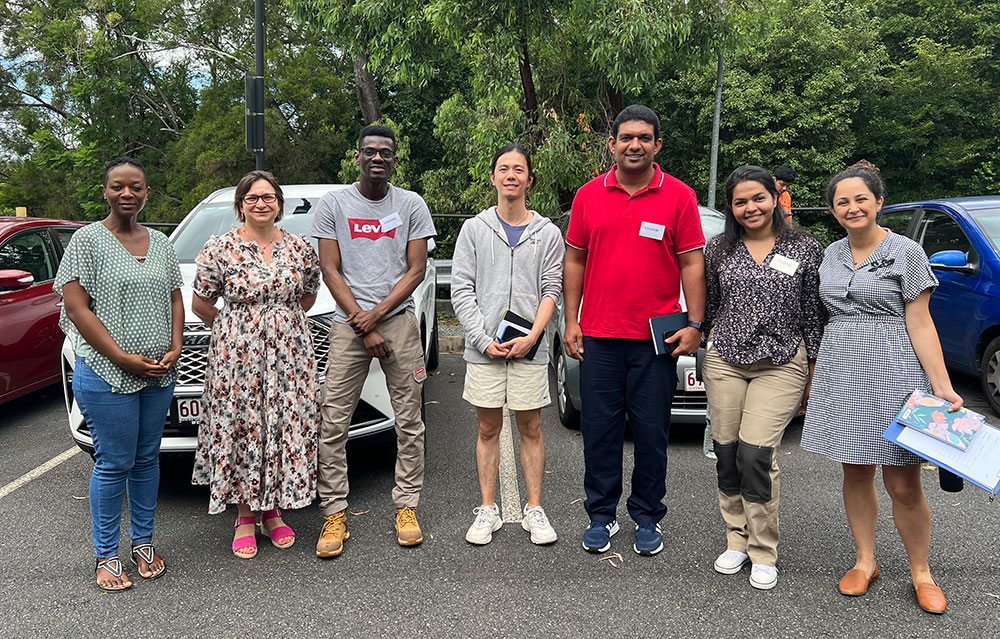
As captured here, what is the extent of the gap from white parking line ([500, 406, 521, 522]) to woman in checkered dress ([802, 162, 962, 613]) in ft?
5.33

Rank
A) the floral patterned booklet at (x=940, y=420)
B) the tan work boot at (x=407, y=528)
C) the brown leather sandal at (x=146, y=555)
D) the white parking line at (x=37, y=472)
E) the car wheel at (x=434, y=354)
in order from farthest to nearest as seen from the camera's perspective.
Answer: the car wheel at (x=434, y=354) < the white parking line at (x=37, y=472) < the tan work boot at (x=407, y=528) < the brown leather sandal at (x=146, y=555) < the floral patterned booklet at (x=940, y=420)

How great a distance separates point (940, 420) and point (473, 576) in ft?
6.65

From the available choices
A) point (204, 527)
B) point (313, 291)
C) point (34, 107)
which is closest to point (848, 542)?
point (313, 291)

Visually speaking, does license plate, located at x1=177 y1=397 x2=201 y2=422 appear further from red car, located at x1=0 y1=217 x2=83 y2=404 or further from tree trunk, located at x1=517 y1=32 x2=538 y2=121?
tree trunk, located at x1=517 y1=32 x2=538 y2=121

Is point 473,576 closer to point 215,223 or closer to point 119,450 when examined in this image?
point 119,450

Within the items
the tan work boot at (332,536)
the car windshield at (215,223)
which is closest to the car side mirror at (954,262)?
the car windshield at (215,223)

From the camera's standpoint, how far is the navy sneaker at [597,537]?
11.8 ft

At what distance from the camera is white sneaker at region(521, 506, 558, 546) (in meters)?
3.67

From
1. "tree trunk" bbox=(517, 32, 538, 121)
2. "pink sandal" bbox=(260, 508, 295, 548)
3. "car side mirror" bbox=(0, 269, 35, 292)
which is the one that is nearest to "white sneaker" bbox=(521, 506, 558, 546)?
"pink sandal" bbox=(260, 508, 295, 548)

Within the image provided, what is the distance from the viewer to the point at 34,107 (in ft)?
98.6

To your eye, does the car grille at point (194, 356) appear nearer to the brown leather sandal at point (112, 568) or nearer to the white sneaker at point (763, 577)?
the brown leather sandal at point (112, 568)

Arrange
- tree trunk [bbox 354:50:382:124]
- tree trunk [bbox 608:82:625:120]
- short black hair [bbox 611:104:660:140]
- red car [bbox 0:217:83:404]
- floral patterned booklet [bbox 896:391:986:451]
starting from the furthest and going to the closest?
tree trunk [bbox 354:50:382:124] → tree trunk [bbox 608:82:625:120] → red car [bbox 0:217:83:404] → short black hair [bbox 611:104:660:140] → floral patterned booklet [bbox 896:391:986:451]

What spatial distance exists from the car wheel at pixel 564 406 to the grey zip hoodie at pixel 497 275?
181 centimetres

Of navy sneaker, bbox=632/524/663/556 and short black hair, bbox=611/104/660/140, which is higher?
short black hair, bbox=611/104/660/140
